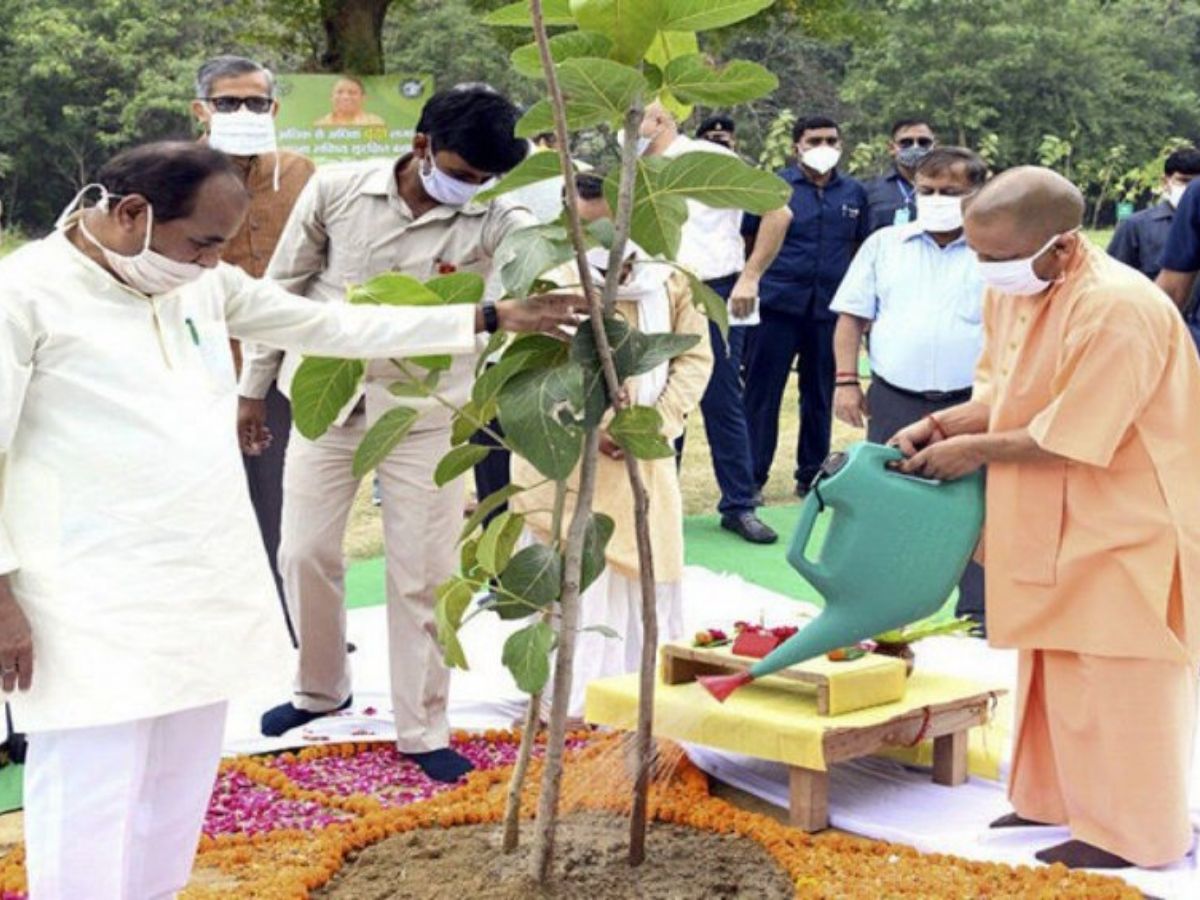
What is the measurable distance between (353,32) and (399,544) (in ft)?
40.8

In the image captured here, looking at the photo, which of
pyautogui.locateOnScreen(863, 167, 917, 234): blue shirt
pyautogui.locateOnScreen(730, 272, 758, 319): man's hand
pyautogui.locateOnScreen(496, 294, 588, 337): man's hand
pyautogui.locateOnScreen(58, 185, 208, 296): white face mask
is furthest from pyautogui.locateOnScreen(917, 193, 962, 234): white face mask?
pyautogui.locateOnScreen(58, 185, 208, 296): white face mask

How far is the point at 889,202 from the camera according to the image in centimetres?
962

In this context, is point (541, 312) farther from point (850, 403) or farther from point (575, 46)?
point (850, 403)

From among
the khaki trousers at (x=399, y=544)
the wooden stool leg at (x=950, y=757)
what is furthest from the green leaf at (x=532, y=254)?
the wooden stool leg at (x=950, y=757)

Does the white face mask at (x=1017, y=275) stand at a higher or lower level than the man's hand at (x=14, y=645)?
higher

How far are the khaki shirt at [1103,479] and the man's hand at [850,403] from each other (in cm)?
276

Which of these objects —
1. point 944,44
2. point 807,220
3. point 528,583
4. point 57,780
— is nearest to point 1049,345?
point 528,583

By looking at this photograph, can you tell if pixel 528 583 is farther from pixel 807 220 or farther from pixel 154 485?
pixel 807 220

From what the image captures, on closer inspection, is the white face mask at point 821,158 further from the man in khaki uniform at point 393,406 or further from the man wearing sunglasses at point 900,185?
the man in khaki uniform at point 393,406

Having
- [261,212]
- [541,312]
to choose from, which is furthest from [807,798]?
[261,212]

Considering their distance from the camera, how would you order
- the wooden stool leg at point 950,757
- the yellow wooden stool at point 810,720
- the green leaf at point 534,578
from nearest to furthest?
Answer: the green leaf at point 534,578 → the yellow wooden stool at point 810,720 → the wooden stool leg at point 950,757

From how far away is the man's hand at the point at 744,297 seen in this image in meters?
8.52

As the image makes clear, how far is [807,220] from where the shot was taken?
9242 millimetres

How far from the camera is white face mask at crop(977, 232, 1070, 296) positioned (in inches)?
163
